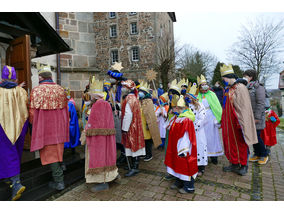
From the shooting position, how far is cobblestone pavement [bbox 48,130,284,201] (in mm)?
3217

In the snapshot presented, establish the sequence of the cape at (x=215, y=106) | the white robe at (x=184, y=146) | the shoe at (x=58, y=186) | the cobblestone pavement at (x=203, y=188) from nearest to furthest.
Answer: the white robe at (x=184, y=146) < the cobblestone pavement at (x=203, y=188) < the shoe at (x=58, y=186) < the cape at (x=215, y=106)

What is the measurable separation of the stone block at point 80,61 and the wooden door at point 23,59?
3111 millimetres

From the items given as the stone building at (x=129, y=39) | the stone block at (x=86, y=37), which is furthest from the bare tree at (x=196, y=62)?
the stone block at (x=86, y=37)

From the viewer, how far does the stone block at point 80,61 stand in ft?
25.1

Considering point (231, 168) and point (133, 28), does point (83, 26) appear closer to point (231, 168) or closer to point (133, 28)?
point (231, 168)

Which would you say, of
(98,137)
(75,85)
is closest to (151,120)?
(98,137)

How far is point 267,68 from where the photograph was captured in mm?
21125

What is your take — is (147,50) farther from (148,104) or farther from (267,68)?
(148,104)

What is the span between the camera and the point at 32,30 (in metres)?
4.77

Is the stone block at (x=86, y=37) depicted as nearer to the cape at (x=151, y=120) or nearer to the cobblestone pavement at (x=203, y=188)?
the cape at (x=151, y=120)

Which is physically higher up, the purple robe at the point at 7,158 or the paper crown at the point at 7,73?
the paper crown at the point at 7,73

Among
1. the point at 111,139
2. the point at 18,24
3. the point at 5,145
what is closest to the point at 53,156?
the point at 5,145

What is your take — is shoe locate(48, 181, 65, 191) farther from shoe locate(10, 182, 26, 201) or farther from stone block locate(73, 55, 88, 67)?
stone block locate(73, 55, 88, 67)

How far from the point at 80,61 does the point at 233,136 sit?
6569 millimetres
